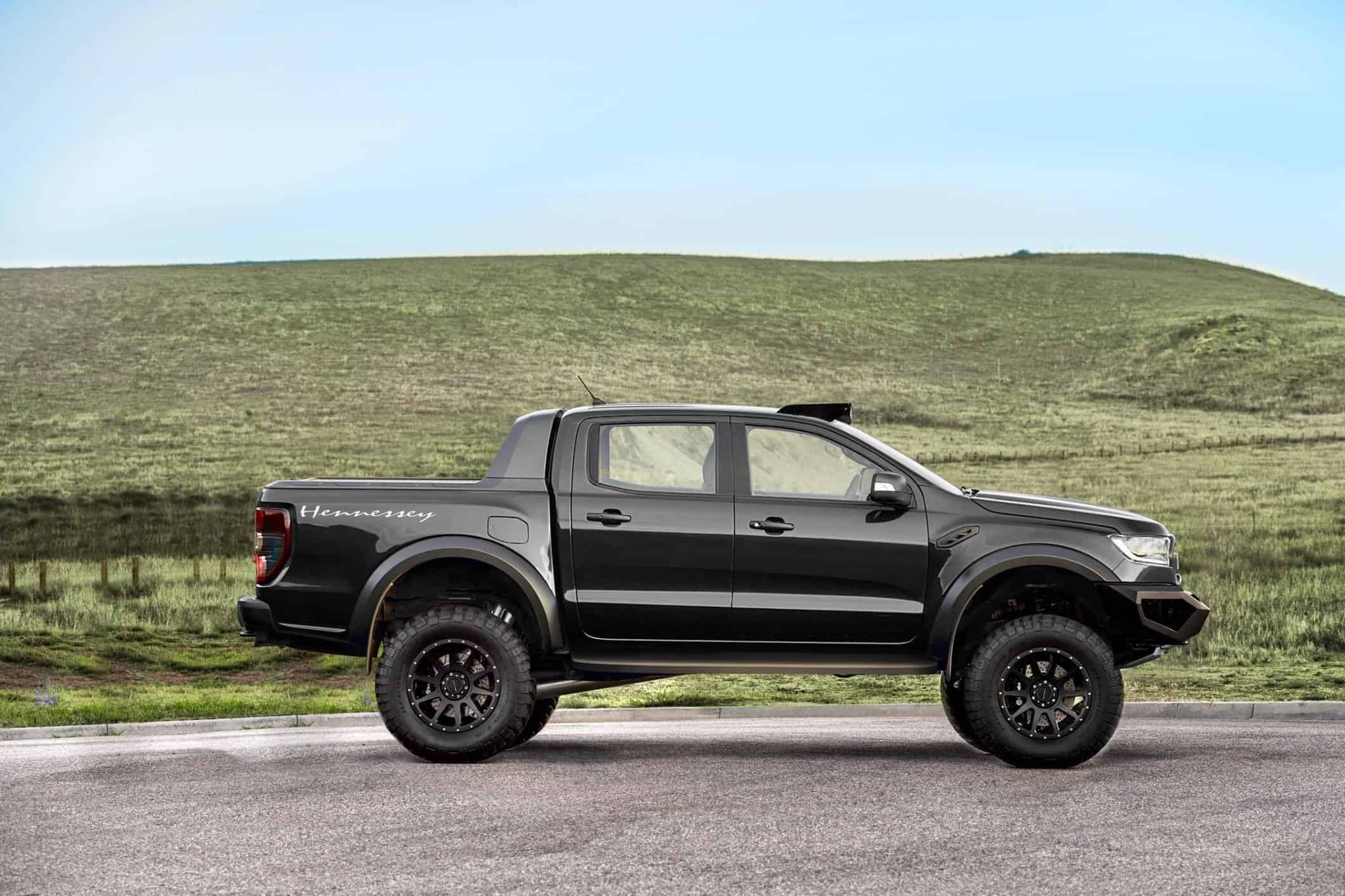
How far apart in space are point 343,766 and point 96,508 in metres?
31.8

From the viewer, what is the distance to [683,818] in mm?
7746

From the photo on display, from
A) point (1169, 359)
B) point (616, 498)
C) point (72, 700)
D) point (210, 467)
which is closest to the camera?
point (616, 498)

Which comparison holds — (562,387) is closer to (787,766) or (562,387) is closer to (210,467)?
(210,467)

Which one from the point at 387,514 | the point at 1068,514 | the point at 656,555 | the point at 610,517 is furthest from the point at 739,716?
the point at 387,514

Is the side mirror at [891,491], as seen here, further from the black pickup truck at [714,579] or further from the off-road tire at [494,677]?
the off-road tire at [494,677]

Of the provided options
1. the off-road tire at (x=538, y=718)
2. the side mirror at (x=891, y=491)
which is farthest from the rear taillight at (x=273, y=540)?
the side mirror at (x=891, y=491)

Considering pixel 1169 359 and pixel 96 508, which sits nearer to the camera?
pixel 96 508

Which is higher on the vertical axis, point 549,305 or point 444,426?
point 549,305

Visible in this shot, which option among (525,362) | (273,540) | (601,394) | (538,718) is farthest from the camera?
(525,362)

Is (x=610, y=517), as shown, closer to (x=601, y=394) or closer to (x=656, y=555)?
(x=656, y=555)

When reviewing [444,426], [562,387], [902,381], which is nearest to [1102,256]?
[902,381]

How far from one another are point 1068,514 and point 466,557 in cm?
366

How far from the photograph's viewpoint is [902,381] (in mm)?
62375

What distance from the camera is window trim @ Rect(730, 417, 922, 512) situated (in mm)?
9125
